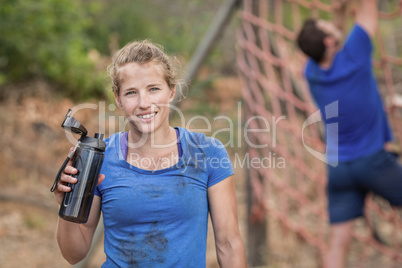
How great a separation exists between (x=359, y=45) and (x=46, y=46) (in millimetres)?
3261

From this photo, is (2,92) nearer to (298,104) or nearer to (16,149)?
(16,149)

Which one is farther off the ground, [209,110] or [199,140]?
[209,110]

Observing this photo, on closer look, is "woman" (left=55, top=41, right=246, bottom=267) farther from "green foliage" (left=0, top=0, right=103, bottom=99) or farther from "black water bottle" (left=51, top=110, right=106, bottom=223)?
"green foliage" (left=0, top=0, right=103, bottom=99)

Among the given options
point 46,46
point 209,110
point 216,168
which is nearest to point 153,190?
point 216,168

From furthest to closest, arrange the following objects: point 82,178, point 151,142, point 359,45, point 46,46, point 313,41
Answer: point 46,46 → point 313,41 → point 359,45 → point 151,142 → point 82,178

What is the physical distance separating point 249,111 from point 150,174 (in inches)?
87.7

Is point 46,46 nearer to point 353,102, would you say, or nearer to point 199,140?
point 353,102

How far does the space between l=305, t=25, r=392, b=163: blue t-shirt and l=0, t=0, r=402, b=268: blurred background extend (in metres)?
0.24

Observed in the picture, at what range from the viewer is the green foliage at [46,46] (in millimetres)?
4305

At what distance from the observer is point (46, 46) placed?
4.81m

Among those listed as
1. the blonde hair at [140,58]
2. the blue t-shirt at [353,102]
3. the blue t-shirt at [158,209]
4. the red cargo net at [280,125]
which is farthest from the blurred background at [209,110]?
the blue t-shirt at [158,209]

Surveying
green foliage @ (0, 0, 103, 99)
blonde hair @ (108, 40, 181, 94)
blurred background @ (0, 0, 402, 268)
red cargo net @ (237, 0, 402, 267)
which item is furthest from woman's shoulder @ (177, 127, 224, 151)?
green foliage @ (0, 0, 103, 99)

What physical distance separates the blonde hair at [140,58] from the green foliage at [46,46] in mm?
3032

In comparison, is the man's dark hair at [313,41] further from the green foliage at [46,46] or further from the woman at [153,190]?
the green foliage at [46,46]
